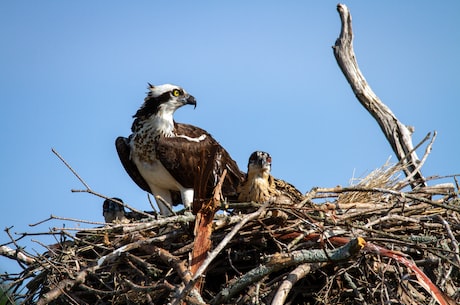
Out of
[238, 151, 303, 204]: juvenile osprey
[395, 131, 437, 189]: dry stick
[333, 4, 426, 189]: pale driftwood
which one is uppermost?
[333, 4, 426, 189]: pale driftwood

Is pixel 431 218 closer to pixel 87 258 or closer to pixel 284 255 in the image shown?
pixel 284 255

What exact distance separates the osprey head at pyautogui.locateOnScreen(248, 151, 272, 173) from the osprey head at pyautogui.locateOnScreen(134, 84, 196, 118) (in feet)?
5.35

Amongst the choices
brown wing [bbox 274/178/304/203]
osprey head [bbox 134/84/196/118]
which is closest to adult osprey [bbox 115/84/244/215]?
osprey head [bbox 134/84/196/118]

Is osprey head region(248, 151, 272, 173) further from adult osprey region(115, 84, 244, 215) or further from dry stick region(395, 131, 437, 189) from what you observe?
dry stick region(395, 131, 437, 189)

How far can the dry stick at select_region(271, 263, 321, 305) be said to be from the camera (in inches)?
207

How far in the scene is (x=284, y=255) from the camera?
5.18m

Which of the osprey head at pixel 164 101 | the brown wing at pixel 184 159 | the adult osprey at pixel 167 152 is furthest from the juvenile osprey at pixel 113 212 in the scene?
the osprey head at pixel 164 101

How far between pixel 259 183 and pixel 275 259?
1613 mm

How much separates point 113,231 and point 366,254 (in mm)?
2087

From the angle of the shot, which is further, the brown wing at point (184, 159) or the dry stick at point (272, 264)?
the brown wing at point (184, 159)

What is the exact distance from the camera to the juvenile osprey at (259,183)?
A: 6.69 meters

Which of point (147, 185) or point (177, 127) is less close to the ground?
point (177, 127)

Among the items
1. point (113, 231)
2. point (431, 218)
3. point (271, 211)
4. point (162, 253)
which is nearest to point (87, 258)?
point (113, 231)

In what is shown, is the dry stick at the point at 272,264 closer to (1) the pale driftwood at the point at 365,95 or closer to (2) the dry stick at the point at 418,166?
(2) the dry stick at the point at 418,166
